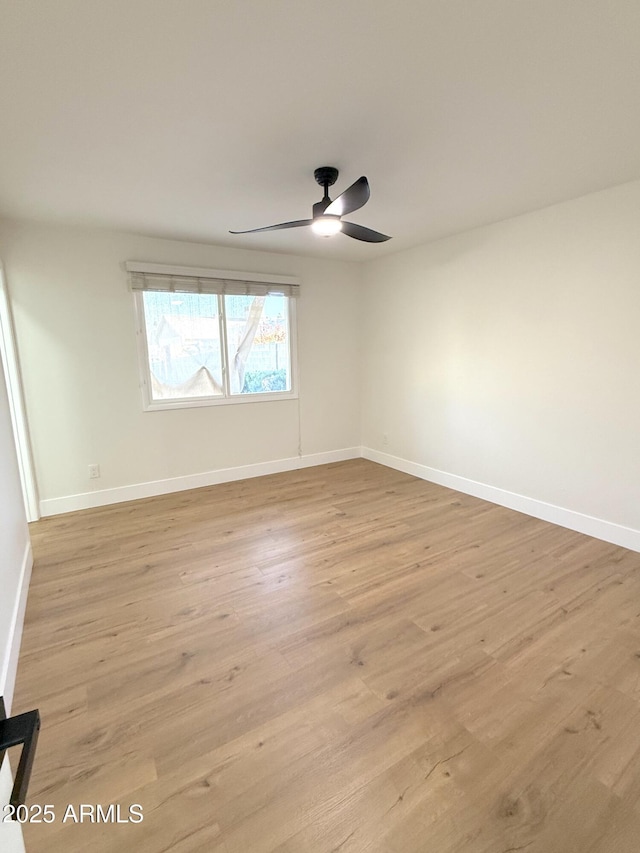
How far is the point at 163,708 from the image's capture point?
163 centimetres

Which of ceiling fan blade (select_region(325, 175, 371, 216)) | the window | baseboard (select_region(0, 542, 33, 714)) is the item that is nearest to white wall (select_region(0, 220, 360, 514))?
the window

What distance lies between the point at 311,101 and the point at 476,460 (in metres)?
3.13

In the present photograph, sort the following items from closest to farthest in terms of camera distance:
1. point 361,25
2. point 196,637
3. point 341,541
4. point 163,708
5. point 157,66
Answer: point 361,25
point 157,66
point 163,708
point 196,637
point 341,541

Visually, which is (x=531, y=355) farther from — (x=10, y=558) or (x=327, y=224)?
(x=10, y=558)

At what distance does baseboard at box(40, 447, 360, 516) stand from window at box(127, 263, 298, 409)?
0.77 metres

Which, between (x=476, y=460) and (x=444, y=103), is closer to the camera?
(x=444, y=103)

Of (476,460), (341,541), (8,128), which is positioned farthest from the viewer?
(476,460)

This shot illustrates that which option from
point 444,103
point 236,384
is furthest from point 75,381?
point 444,103

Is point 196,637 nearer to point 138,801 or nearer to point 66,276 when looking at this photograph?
point 138,801

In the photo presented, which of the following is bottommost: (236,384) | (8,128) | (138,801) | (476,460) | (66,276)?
(138,801)

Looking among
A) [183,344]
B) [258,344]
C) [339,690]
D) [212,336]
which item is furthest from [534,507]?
[183,344]

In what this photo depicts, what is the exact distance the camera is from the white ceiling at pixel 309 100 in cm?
132

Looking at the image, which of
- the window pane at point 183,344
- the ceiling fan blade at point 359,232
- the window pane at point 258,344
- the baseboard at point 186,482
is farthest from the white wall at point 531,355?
the window pane at point 183,344

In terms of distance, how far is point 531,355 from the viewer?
3.25 metres
